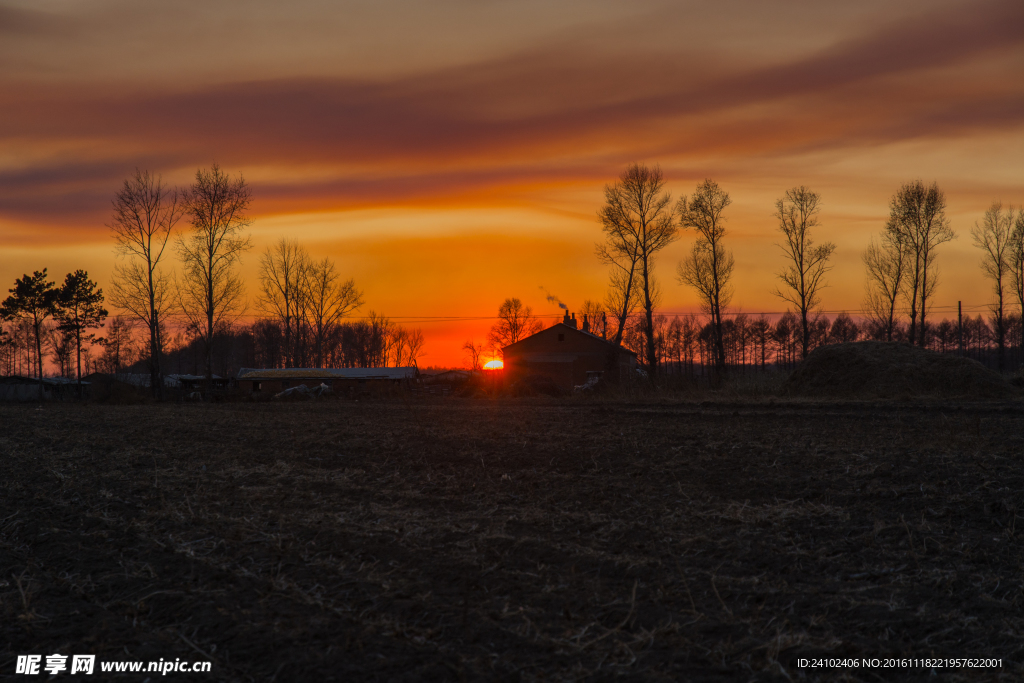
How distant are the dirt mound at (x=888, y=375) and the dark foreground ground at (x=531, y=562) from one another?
2052 centimetres

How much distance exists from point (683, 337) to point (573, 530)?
130 meters

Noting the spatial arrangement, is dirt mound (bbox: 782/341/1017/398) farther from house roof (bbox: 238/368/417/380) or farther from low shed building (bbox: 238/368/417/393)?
house roof (bbox: 238/368/417/380)

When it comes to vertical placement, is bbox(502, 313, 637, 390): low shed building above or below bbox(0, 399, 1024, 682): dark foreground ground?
above

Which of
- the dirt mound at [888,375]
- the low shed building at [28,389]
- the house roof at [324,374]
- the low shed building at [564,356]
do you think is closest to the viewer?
the dirt mound at [888,375]

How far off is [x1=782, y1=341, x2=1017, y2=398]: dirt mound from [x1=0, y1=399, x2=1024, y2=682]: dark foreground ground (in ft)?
67.3

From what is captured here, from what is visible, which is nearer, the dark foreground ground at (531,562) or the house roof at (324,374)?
the dark foreground ground at (531,562)

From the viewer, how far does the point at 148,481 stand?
35.9ft

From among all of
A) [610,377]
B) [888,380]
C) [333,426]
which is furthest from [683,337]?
[333,426]

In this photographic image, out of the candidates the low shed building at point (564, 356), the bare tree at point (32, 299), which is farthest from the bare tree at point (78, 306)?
the low shed building at point (564, 356)

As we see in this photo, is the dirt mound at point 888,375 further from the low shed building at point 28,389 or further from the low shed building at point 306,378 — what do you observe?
the low shed building at point 28,389

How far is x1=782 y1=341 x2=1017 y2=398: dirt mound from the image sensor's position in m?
30.5

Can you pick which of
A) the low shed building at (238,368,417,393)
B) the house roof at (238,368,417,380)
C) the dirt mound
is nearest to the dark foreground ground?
the dirt mound

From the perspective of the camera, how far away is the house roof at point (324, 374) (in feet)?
208

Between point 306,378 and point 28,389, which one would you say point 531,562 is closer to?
point 306,378
